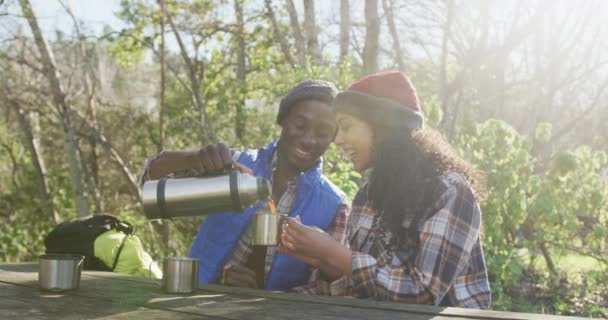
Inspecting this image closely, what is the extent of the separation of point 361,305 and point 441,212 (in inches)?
14.6

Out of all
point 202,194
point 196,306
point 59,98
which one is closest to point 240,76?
point 59,98

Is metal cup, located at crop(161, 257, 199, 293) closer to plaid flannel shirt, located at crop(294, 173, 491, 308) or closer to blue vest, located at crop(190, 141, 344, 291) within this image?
plaid flannel shirt, located at crop(294, 173, 491, 308)

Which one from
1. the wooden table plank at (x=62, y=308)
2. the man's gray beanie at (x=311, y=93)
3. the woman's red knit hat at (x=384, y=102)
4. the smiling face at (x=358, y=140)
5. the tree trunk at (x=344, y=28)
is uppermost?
the tree trunk at (x=344, y=28)

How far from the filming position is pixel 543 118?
1027 centimetres

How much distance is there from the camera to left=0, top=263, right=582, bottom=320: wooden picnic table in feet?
5.49

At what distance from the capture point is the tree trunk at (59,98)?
268 inches

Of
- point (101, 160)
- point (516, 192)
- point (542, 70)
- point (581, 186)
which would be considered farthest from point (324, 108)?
point (542, 70)

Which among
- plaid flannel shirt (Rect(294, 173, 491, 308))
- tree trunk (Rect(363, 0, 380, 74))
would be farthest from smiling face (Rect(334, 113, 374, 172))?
tree trunk (Rect(363, 0, 380, 74))

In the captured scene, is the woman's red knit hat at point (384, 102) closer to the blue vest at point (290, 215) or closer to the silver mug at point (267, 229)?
the silver mug at point (267, 229)

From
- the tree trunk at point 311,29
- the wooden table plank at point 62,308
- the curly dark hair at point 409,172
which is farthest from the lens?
the tree trunk at point 311,29

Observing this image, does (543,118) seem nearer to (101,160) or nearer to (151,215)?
(101,160)

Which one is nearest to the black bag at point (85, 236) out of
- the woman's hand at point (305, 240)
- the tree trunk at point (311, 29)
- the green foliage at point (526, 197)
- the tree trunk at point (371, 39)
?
the woman's hand at point (305, 240)

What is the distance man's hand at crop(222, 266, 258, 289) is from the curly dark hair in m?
0.74

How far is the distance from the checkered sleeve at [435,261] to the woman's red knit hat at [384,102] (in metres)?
0.33
